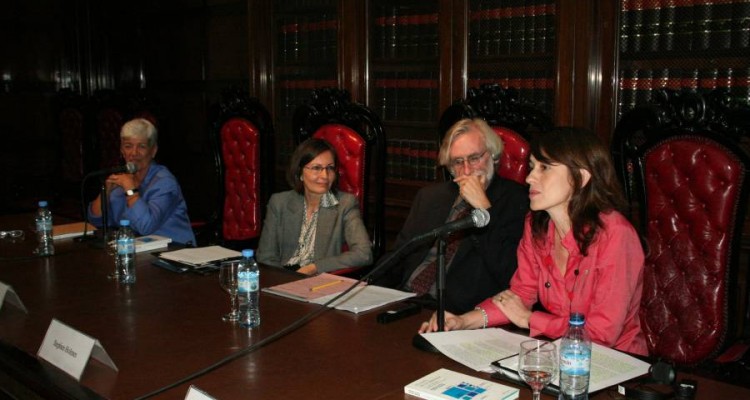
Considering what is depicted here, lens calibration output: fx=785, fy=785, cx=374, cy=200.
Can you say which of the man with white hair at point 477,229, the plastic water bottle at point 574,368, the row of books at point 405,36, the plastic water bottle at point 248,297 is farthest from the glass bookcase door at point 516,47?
the plastic water bottle at point 574,368

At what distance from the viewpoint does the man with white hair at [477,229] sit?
8.54ft

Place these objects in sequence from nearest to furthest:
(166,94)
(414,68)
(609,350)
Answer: (609,350) < (414,68) < (166,94)

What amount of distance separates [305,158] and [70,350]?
153cm

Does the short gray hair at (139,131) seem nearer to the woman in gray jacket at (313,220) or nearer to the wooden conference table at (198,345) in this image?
the woman in gray jacket at (313,220)

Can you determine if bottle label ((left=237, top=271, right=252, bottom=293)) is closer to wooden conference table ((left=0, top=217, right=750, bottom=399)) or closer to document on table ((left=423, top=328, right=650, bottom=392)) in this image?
wooden conference table ((left=0, top=217, right=750, bottom=399))

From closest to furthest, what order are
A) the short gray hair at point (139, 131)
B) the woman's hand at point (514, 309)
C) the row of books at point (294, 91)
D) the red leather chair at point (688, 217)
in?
the woman's hand at point (514, 309) → the red leather chair at point (688, 217) → the short gray hair at point (139, 131) → the row of books at point (294, 91)

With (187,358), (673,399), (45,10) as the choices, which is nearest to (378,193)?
(187,358)

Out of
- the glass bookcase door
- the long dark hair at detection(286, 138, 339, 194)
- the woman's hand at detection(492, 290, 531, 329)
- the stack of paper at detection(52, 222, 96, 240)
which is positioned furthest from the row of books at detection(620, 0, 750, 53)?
the stack of paper at detection(52, 222, 96, 240)

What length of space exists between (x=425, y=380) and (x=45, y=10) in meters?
5.84

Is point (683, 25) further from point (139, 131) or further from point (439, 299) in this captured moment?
point (139, 131)

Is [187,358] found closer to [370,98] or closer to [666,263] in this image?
[666,263]

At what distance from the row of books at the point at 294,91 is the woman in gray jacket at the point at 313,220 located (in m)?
1.61

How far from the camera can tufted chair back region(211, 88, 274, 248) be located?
12.8 ft

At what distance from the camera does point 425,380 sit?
1555mm
